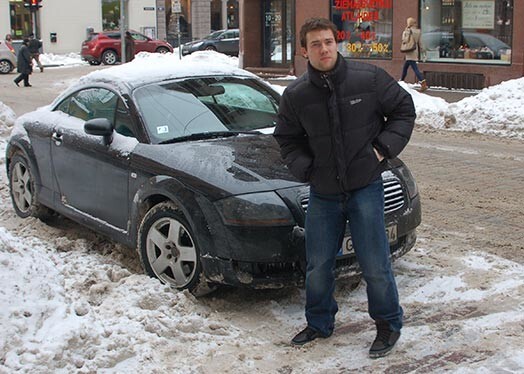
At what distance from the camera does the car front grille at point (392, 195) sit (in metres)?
5.20

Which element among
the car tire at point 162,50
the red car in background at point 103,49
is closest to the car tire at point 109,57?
the red car in background at point 103,49

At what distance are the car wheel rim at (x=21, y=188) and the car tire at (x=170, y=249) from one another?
2405 millimetres

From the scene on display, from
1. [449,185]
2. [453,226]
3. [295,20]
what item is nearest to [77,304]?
[453,226]

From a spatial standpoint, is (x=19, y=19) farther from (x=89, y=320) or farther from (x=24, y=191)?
(x=89, y=320)

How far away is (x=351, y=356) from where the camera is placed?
4.30 m

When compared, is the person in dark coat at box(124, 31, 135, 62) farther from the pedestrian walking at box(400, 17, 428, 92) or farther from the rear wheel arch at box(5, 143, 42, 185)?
the rear wheel arch at box(5, 143, 42, 185)

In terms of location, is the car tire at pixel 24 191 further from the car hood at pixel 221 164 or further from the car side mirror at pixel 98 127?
the car hood at pixel 221 164

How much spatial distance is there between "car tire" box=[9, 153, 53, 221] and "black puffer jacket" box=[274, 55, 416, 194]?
388cm

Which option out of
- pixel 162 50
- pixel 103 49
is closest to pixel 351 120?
pixel 103 49

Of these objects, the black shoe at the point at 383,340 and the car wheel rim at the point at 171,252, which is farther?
the car wheel rim at the point at 171,252

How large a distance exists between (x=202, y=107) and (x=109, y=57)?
106 feet

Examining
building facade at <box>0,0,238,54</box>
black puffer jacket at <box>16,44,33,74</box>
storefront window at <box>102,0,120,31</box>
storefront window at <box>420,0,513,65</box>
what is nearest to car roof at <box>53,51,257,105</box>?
storefront window at <box>420,0,513,65</box>

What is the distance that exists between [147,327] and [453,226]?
11.7 ft

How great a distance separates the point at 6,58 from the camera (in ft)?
104
